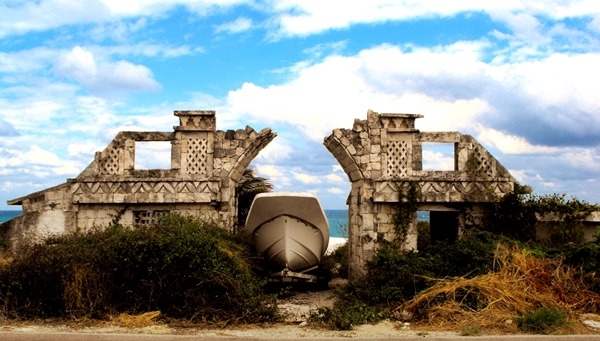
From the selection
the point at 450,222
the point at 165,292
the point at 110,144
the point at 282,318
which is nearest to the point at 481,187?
the point at 450,222

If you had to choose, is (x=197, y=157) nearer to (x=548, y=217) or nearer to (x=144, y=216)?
(x=144, y=216)

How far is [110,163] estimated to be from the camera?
1412 centimetres

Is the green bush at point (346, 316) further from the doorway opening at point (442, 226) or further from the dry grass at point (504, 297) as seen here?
the doorway opening at point (442, 226)

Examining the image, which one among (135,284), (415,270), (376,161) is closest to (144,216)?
(135,284)

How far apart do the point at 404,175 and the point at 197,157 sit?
518 cm

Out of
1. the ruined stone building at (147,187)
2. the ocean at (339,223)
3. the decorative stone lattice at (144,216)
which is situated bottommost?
the ocean at (339,223)

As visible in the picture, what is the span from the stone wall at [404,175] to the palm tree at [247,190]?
23.6 ft

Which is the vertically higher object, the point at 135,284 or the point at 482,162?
the point at 482,162

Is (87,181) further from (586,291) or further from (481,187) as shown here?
(586,291)

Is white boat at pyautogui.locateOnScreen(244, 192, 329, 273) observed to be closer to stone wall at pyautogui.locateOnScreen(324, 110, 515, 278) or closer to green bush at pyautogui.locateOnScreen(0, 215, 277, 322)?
stone wall at pyautogui.locateOnScreen(324, 110, 515, 278)

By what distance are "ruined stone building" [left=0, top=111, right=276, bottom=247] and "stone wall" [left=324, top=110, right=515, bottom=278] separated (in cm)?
275

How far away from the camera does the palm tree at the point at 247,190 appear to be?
2041 cm

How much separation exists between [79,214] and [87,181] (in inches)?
34.4

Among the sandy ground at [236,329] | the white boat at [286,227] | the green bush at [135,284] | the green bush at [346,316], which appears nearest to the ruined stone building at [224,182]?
the white boat at [286,227]
